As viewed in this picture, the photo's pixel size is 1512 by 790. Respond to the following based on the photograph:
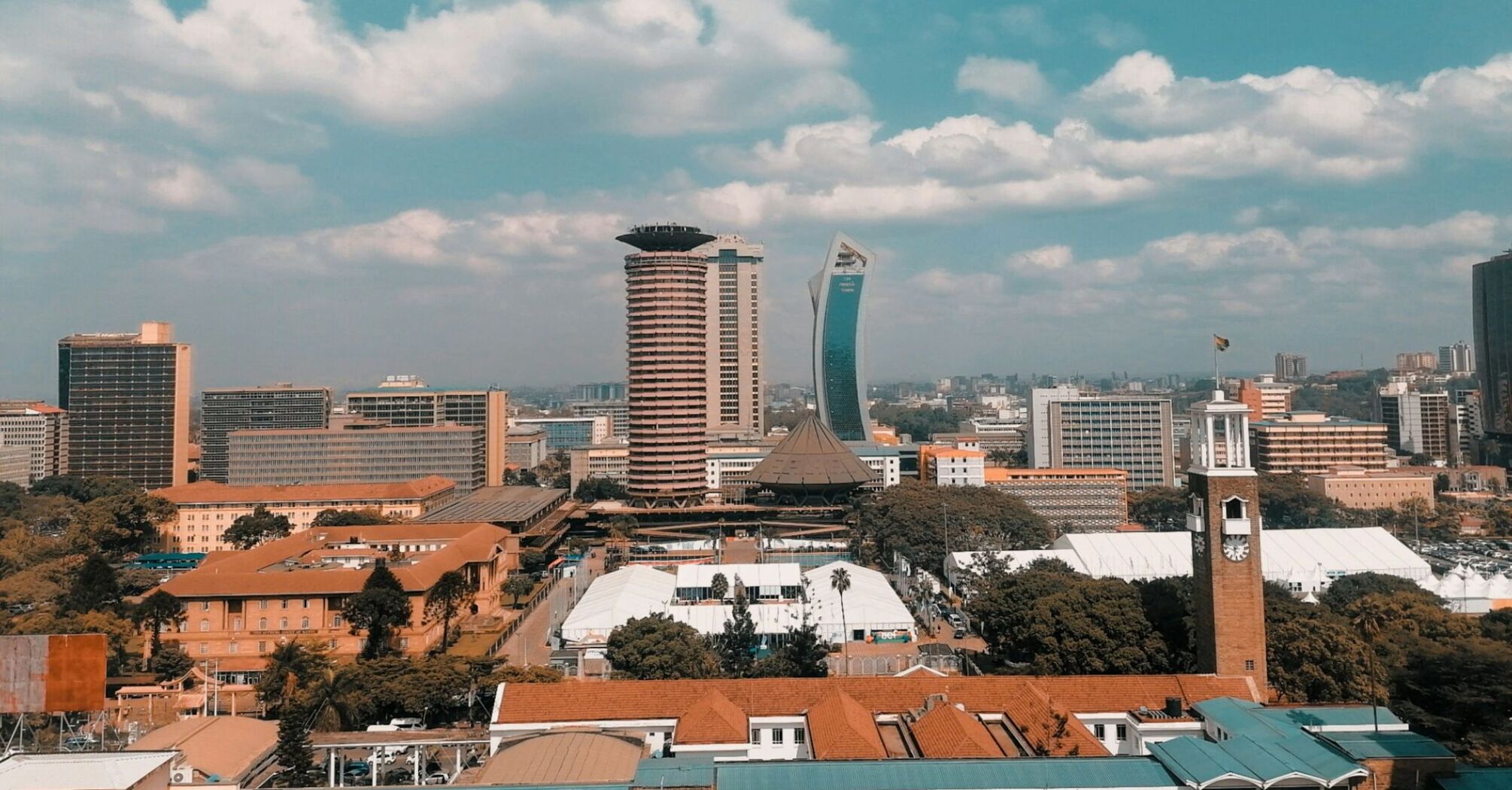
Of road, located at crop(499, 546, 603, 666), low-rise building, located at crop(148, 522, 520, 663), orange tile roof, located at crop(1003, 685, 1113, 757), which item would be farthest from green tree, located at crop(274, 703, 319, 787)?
orange tile roof, located at crop(1003, 685, 1113, 757)

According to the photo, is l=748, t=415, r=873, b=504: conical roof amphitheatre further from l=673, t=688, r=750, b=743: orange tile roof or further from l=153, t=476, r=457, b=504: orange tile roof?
l=673, t=688, r=750, b=743: orange tile roof

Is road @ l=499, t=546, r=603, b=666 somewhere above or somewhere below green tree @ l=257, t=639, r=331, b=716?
below

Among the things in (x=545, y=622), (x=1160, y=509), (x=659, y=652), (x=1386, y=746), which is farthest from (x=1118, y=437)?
(x=1386, y=746)

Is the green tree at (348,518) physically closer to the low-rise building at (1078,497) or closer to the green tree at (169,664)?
the green tree at (169,664)

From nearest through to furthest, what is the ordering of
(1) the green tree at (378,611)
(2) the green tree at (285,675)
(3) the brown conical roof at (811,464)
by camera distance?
1. (2) the green tree at (285,675)
2. (1) the green tree at (378,611)
3. (3) the brown conical roof at (811,464)

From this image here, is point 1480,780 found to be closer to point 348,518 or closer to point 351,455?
point 348,518

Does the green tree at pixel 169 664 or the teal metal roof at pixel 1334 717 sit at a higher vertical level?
the teal metal roof at pixel 1334 717

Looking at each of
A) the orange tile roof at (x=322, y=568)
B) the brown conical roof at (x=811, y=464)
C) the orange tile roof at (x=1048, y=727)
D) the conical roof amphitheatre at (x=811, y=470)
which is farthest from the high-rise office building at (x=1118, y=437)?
the orange tile roof at (x=1048, y=727)
